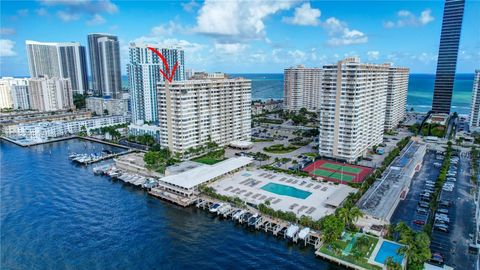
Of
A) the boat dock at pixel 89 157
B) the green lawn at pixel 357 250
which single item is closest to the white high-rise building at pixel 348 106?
the green lawn at pixel 357 250

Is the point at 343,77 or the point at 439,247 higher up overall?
the point at 343,77

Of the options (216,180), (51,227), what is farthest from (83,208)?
(216,180)

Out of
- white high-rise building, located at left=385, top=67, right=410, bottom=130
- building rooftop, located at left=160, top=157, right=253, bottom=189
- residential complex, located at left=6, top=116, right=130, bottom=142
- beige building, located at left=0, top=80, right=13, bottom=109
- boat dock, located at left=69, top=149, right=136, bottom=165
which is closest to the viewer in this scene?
building rooftop, located at left=160, top=157, right=253, bottom=189

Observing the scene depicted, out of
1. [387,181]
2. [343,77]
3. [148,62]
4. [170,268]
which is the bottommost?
[170,268]

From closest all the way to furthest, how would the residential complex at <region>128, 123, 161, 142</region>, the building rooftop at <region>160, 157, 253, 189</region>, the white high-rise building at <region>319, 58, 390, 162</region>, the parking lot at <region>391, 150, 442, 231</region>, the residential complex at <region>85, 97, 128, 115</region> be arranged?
1. the parking lot at <region>391, 150, 442, 231</region>
2. the building rooftop at <region>160, 157, 253, 189</region>
3. the white high-rise building at <region>319, 58, 390, 162</region>
4. the residential complex at <region>128, 123, 161, 142</region>
5. the residential complex at <region>85, 97, 128, 115</region>

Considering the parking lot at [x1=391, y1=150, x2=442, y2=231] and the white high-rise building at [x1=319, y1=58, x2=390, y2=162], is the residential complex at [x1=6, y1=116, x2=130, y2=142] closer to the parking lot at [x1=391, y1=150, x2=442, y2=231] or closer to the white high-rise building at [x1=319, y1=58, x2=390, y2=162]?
the white high-rise building at [x1=319, y1=58, x2=390, y2=162]

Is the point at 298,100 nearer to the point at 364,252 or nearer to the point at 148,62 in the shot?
the point at 148,62

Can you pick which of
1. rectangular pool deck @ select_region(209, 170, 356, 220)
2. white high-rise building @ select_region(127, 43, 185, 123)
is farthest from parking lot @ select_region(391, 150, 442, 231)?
white high-rise building @ select_region(127, 43, 185, 123)
